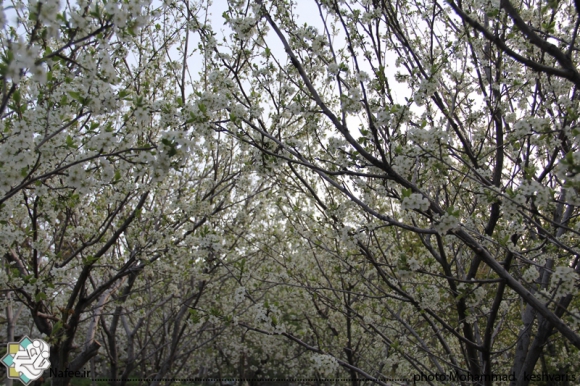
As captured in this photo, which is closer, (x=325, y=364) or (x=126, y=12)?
(x=126, y=12)

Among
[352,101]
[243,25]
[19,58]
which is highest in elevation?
[243,25]

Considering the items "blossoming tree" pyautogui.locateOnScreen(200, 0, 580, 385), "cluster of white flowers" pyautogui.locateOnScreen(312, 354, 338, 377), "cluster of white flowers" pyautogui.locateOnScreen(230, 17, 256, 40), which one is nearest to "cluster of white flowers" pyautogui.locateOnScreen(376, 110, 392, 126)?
"blossoming tree" pyautogui.locateOnScreen(200, 0, 580, 385)

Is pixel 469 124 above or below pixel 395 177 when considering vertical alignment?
above

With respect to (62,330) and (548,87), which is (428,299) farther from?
(62,330)

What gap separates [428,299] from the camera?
11.6 ft

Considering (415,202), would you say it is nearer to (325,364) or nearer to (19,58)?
(325,364)

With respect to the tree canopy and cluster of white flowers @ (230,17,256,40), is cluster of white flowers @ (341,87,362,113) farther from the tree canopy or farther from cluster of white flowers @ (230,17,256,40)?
cluster of white flowers @ (230,17,256,40)

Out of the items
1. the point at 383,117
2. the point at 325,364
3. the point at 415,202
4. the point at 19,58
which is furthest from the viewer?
the point at 325,364

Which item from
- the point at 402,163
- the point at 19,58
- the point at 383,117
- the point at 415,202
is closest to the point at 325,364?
the point at 415,202

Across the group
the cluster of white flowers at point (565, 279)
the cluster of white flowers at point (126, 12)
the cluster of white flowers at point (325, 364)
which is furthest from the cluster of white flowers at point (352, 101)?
the cluster of white flowers at point (325, 364)

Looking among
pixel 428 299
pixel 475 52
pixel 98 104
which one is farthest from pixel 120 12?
pixel 475 52

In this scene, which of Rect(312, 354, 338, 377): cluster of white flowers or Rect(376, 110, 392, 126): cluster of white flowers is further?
Rect(312, 354, 338, 377): cluster of white flowers

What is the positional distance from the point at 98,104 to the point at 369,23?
2.31 meters

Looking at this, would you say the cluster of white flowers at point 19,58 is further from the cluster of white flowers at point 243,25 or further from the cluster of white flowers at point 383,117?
the cluster of white flowers at point 383,117
